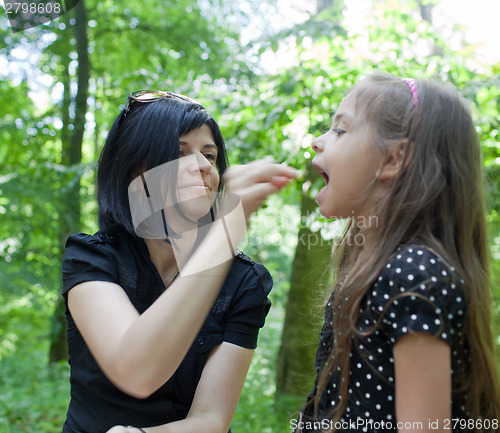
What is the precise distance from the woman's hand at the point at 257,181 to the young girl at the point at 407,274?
0.18 meters

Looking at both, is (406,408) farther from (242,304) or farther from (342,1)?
(342,1)

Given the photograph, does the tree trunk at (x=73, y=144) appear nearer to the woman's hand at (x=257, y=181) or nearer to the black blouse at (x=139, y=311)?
the black blouse at (x=139, y=311)

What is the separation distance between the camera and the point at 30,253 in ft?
19.8

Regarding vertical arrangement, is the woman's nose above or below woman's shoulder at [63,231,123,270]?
above

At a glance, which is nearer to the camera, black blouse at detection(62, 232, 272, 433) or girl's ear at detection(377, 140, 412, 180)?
girl's ear at detection(377, 140, 412, 180)

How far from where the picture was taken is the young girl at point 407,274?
96 centimetres

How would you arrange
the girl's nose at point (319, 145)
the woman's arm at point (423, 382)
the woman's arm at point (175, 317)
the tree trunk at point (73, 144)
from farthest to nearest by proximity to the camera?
the tree trunk at point (73, 144) → the girl's nose at point (319, 145) → the woman's arm at point (175, 317) → the woman's arm at point (423, 382)

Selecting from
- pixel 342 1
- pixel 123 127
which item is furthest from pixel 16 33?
pixel 123 127

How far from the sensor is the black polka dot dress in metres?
0.96

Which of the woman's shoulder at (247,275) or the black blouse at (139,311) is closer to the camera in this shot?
the black blouse at (139,311)

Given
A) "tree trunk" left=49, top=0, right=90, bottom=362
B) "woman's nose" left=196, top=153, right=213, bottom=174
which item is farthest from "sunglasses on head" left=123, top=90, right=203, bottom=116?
"tree trunk" left=49, top=0, right=90, bottom=362

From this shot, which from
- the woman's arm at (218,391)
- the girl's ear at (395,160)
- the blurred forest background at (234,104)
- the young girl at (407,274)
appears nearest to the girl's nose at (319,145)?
the young girl at (407,274)

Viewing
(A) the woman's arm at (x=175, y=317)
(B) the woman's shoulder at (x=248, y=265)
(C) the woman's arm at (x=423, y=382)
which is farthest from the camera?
(B) the woman's shoulder at (x=248, y=265)

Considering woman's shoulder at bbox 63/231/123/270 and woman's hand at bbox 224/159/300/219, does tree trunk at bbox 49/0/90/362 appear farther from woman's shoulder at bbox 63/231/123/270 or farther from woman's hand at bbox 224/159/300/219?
woman's hand at bbox 224/159/300/219
